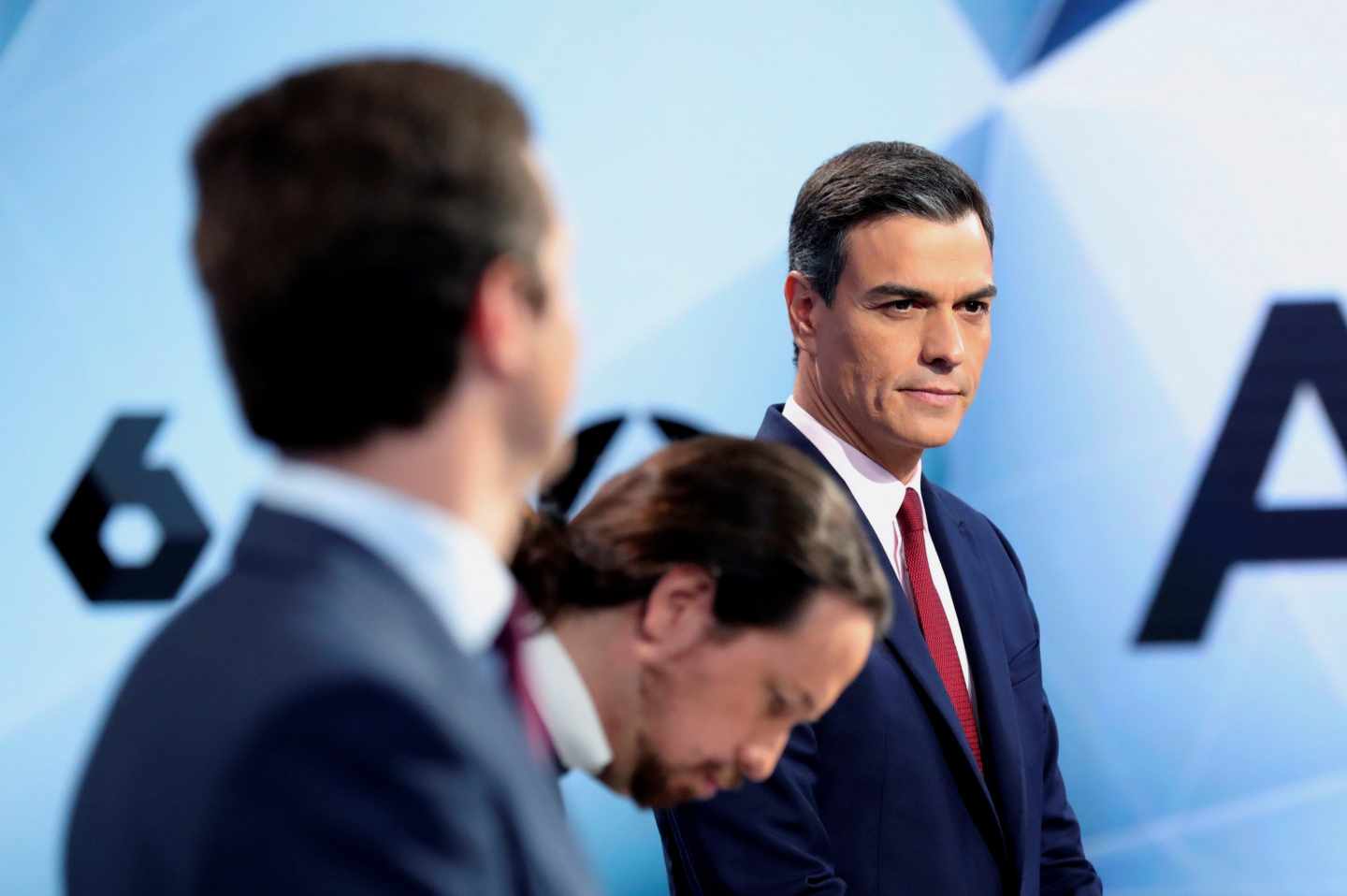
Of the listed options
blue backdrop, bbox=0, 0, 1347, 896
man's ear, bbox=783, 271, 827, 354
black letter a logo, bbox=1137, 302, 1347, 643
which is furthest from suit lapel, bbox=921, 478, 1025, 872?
black letter a logo, bbox=1137, 302, 1347, 643

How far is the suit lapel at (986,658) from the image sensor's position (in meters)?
2.00

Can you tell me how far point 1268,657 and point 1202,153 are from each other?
1329 millimetres

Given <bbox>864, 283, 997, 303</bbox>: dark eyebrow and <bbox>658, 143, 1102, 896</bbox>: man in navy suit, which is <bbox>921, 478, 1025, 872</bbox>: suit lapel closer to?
<bbox>658, 143, 1102, 896</bbox>: man in navy suit

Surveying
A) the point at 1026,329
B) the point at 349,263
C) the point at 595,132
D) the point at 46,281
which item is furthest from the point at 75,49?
the point at 349,263

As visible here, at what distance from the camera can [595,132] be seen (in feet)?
13.0

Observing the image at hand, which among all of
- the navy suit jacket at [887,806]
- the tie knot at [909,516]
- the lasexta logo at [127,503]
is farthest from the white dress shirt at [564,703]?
the lasexta logo at [127,503]

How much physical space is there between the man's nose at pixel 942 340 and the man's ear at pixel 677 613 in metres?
0.82

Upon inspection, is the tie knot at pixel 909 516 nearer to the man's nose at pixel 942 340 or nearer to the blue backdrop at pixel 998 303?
the man's nose at pixel 942 340

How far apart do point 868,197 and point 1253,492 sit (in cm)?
226

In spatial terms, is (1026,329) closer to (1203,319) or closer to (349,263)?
(1203,319)

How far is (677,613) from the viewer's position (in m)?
1.47

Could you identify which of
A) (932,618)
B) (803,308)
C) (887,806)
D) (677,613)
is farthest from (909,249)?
(677,613)

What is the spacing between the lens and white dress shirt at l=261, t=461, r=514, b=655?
88 centimetres

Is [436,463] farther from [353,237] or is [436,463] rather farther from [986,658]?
[986,658]
